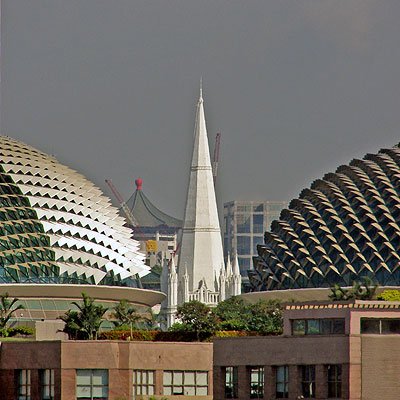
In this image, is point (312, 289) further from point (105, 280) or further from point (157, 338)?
point (157, 338)

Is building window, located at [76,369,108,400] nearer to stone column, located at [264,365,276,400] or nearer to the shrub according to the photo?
stone column, located at [264,365,276,400]

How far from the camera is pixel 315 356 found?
82.2 meters

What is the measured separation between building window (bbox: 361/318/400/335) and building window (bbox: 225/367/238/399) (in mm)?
8753

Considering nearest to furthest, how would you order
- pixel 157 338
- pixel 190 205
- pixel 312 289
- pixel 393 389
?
pixel 393 389, pixel 157 338, pixel 312 289, pixel 190 205

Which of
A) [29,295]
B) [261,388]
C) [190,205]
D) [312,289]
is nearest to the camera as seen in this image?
[261,388]

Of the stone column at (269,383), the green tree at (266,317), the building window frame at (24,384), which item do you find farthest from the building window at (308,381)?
the green tree at (266,317)

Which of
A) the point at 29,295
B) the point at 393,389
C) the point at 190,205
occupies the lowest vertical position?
the point at 393,389

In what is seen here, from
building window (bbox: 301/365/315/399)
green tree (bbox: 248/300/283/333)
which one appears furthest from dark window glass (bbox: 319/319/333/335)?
green tree (bbox: 248/300/283/333)

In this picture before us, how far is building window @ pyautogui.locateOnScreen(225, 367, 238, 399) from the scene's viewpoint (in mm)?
86875

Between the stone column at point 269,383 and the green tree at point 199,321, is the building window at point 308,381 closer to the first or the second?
the stone column at point 269,383

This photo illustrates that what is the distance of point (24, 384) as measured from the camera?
8856 cm

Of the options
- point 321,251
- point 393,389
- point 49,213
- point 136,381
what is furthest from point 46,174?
point 393,389

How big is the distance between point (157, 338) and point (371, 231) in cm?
6800

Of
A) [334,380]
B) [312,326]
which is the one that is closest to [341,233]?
[312,326]
